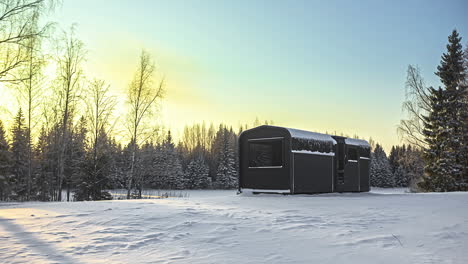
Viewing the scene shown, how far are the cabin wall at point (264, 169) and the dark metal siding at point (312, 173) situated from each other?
39cm

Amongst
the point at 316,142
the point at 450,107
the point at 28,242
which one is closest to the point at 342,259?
the point at 28,242

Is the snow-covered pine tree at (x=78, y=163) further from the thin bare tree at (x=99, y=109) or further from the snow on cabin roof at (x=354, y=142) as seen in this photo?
the snow on cabin roof at (x=354, y=142)

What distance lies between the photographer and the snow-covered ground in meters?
4.25

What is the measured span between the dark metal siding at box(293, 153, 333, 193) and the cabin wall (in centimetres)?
39

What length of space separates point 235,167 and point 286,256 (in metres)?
52.2

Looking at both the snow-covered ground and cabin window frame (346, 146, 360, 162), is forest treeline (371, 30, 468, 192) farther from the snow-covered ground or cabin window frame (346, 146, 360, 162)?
the snow-covered ground

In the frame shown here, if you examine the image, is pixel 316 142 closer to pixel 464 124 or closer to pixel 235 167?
pixel 464 124

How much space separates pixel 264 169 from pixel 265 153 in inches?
34.9

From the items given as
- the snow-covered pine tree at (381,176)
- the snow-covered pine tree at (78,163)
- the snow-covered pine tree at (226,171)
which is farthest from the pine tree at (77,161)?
the snow-covered pine tree at (381,176)

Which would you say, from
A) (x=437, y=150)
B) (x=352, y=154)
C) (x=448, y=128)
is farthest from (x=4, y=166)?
(x=448, y=128)

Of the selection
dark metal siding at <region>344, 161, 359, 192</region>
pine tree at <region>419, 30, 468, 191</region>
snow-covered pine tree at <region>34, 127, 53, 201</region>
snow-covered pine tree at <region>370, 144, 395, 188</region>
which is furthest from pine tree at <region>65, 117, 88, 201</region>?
snow-covered pine tree at <region>370, 144, 395, 188</region>

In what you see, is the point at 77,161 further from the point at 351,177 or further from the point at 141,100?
the point at 351,177

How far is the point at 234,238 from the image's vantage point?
523cm

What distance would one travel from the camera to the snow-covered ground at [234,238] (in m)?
4.25
